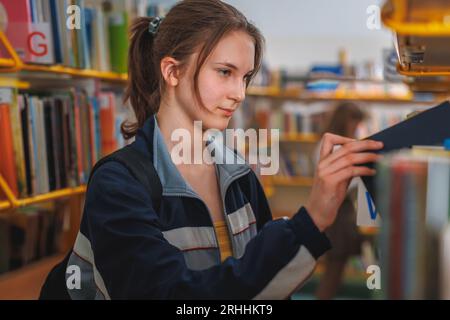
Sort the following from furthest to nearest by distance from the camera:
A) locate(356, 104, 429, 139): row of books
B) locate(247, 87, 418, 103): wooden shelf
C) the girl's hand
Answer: locate(356, 104, 429, 139): row of books < locate(247, 87, 418, 103): wooden shelf < the girl's hand

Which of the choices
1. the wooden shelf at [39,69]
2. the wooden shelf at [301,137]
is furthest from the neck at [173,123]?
the wooden shelf at [301,137]

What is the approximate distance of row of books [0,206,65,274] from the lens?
5.71 ft

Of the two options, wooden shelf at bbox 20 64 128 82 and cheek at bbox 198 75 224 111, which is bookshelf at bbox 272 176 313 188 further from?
cheek at bbox 198 75 224 111

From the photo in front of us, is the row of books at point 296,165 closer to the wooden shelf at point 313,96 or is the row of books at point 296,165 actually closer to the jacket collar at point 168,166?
the wooden shelf at point 313,96

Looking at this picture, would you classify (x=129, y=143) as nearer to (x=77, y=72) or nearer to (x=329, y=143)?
(x=329, y=143)

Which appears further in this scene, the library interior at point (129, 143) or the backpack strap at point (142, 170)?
the backpack strap at point (142, 170)

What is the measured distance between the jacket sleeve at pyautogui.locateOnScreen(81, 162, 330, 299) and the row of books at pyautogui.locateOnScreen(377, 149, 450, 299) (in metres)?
0.15

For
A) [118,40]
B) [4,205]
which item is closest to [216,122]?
[4,205]

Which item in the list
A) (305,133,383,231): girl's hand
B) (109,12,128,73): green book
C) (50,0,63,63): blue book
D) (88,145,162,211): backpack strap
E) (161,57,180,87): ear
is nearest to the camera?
(305,133,383,231): girl's hand

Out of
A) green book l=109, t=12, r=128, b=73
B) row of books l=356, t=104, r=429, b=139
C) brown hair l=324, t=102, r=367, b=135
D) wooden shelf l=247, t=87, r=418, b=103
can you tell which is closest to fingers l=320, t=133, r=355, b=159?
green book l=109, t=12, r=128, b=73

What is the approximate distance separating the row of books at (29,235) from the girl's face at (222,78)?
1029 mm

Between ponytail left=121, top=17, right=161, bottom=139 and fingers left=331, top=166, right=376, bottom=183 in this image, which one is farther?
ponytail left=121, top=17, right=161, bottom=139

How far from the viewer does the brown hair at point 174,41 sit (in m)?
0.95

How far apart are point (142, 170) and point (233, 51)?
10.0 inches
